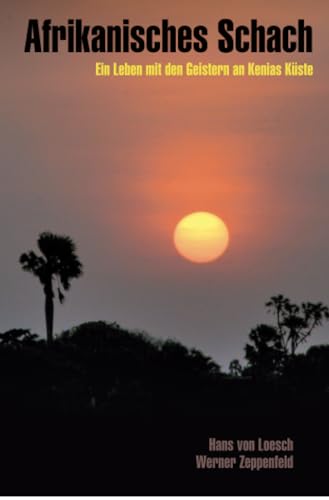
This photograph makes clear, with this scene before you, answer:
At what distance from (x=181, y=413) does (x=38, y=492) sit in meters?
34.2

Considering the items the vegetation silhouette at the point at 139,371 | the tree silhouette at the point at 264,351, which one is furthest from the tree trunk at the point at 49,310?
the tree silhouette at the point at 264,351

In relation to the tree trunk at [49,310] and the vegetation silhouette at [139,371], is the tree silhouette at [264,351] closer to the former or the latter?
the vegetation silhouette at [139,371]

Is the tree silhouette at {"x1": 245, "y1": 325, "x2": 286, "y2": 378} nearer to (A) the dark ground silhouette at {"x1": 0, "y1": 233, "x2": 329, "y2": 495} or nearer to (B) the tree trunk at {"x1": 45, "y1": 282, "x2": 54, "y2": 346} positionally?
(A) the dark ground silhouette at {"x1": 0, "y1": 233, "x2": 329, "y2": 495}

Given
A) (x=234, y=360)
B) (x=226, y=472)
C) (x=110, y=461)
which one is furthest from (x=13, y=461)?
(x=234, y=360)

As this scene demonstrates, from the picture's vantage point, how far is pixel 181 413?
4092 inches

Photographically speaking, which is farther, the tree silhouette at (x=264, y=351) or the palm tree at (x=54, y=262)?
the tree silhouette at (x=264, y=351)

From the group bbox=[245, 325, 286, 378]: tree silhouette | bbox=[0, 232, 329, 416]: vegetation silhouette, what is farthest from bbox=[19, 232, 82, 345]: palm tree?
bbox=[245, 325, 286, 378]: tree silhouette

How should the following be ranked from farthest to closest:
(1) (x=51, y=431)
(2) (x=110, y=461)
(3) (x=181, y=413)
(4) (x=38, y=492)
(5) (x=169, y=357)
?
(5) (x=169, y=357) < (3) (x=181, y=413) < (1) (x=51, y=431) < (2) (x=110, y=461) < (4) (x=38, y=492)

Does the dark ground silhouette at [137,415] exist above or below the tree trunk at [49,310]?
below

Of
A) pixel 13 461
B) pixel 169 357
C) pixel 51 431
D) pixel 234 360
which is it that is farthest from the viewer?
pixel 234 360

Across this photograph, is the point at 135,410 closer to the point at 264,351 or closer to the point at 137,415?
the point at 137,415

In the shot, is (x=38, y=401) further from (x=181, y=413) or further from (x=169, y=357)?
(x=169, y=357)

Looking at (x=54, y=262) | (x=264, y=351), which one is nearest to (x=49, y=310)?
(x=54, y=262)

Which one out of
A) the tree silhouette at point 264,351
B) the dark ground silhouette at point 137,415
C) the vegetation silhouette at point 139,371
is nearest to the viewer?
the dark ground silhouette at point 137,415
